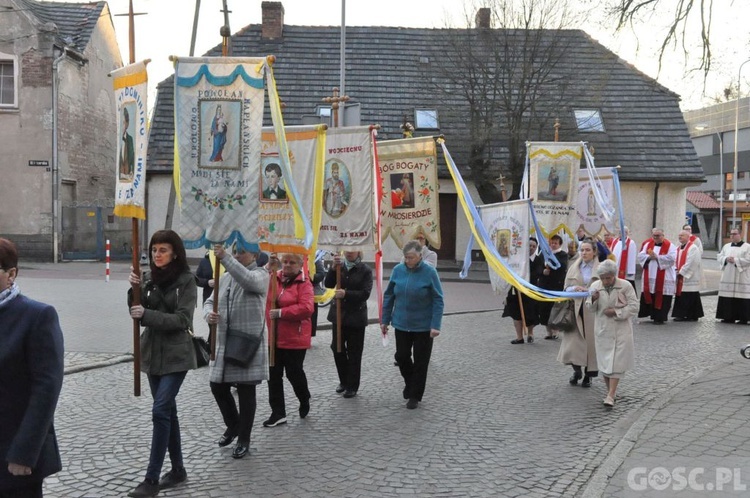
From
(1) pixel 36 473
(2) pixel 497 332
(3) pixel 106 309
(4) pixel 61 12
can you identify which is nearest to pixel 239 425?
(1) pixel 36 473

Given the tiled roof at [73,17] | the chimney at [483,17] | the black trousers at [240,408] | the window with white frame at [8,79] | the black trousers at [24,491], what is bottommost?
the black trousers at [240,408]

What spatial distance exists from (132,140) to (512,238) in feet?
23.1

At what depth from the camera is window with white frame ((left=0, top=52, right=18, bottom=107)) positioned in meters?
25.8

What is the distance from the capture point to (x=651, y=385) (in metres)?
8.82

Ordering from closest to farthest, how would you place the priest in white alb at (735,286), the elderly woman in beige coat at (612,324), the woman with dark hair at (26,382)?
the woman with dark hair at (26,382), the elderly woman in beige coat at (612,324), the priest in white alb at (735,286)

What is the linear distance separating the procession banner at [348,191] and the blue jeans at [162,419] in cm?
349

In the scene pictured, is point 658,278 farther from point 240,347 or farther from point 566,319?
point 240,347

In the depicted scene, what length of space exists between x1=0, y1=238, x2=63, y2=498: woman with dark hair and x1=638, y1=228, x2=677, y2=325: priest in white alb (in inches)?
532

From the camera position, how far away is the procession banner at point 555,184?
40.4ft

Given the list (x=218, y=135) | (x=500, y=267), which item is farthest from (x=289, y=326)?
(x=500, y=267)

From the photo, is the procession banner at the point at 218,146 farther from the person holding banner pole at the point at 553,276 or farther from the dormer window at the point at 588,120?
the dormer window at the point at 588,120

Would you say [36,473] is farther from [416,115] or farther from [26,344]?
[416,115]

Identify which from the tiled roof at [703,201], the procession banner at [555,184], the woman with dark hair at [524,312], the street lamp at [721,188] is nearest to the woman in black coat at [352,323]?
the woman with dark hair at [524,312]

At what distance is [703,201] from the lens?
57.3m
